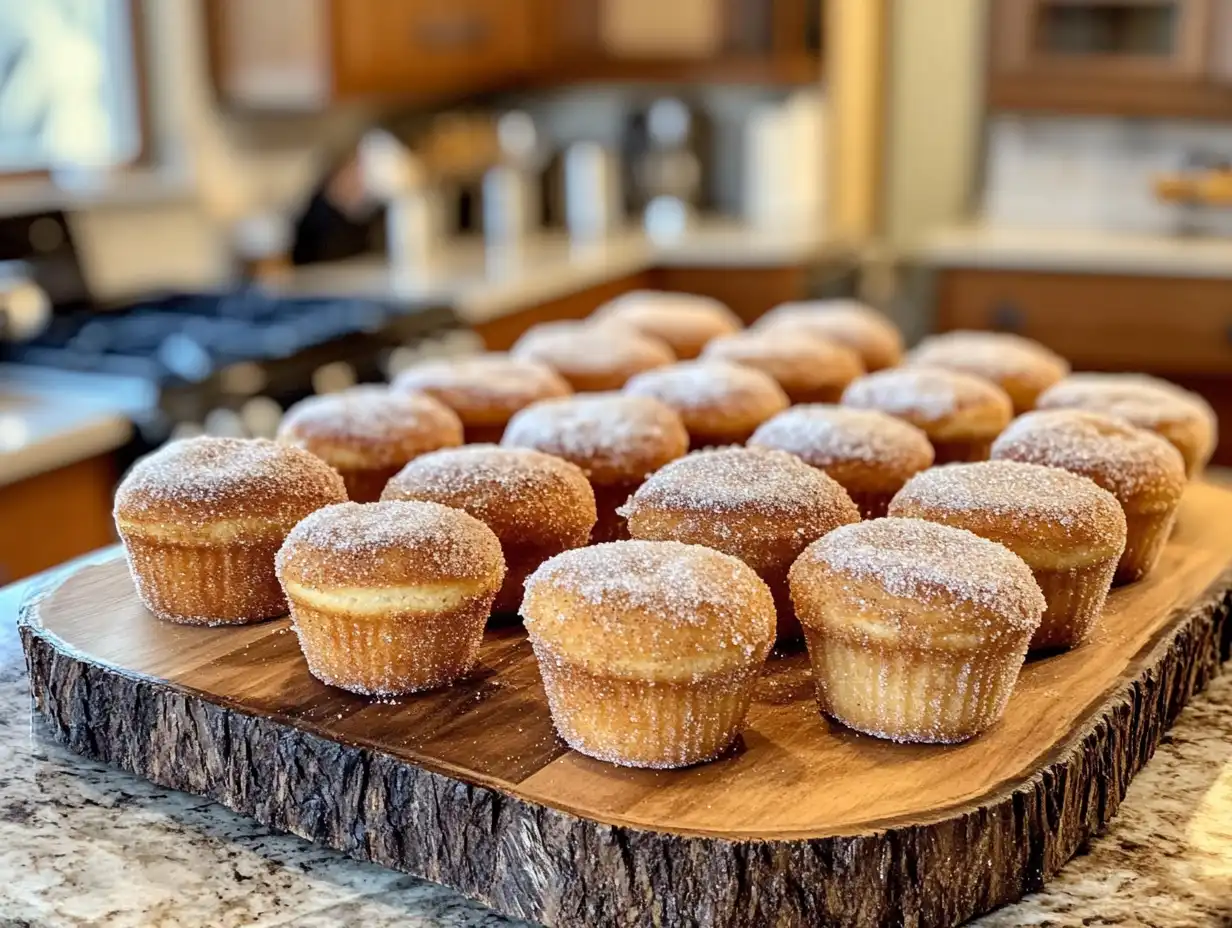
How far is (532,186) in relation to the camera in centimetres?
448

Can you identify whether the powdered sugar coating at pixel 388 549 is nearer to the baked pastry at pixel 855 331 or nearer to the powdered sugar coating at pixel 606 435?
the powdered sugar coating at pixel 606 435

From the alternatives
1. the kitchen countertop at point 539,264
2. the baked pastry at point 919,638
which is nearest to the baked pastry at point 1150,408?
the baked pastry at point 919,638

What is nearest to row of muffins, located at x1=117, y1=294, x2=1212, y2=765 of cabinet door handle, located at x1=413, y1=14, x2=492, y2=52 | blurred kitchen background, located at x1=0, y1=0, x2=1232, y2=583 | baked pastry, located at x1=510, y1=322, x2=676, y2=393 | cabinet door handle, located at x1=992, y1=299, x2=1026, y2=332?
baked pastry, located at x1=510, y1=322, x2=676, y2=393

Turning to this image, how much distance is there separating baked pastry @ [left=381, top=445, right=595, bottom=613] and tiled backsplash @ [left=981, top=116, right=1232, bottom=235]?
3031 mm

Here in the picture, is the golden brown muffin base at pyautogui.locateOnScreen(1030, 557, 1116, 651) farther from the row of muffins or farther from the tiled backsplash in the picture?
the tiled backsplash

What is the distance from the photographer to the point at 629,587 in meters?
0.99

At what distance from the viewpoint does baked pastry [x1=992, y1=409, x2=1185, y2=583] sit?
4.24 ft

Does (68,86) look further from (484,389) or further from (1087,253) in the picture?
(1087,253)

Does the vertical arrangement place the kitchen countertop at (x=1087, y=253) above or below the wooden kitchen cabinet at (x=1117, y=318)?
above

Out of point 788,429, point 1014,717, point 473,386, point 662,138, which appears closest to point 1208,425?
point 788,429

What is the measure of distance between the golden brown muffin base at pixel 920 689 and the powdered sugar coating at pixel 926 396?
0.57 metres

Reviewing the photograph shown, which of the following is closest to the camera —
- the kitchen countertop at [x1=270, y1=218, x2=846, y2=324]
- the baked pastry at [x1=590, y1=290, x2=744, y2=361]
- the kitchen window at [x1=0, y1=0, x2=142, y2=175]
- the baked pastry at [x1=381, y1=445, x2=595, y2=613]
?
the baked pastry at [x1=381, y1=445, x2=595, y2=613]

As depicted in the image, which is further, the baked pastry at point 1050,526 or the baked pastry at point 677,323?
the baked pastry at point 677,323

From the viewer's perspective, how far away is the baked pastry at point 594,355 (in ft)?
5.83
